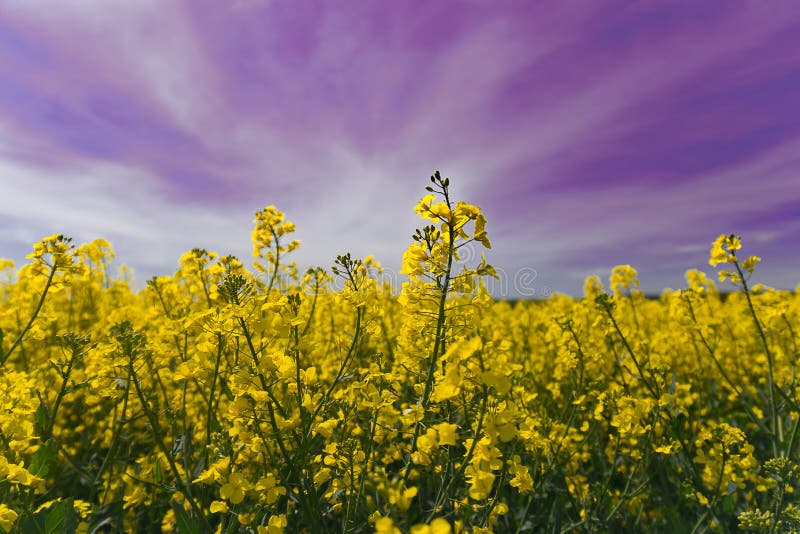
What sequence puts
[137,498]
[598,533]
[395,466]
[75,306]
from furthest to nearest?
[75,306], [395,466], [598,533], [137,498]

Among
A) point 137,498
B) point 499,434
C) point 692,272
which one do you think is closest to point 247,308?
point 499,434

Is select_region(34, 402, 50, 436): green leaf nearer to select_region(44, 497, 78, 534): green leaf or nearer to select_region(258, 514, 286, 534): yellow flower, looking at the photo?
select_region(44, 497, 78, 534): green leaf

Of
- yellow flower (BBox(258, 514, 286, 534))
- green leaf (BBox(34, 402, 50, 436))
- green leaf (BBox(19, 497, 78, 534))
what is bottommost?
green leaf (BBox(19, 497, 78, 534))

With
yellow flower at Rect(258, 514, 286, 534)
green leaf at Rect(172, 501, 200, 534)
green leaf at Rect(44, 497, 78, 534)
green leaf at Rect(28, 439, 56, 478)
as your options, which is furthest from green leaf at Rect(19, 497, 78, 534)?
yellow flower at Rect(258, 514, 286, 534)

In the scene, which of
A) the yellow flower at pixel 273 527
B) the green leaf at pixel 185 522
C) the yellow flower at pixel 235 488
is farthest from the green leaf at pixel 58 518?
the yellow flower at pixel 273 527

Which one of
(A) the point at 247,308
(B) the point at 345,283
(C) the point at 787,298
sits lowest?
(A) the point at 247,308

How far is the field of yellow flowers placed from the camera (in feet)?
5.81

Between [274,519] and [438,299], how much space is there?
41.9 inches

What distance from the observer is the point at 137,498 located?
265 centimetres

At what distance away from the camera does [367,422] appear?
97.0 inches

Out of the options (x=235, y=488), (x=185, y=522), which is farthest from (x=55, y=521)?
(x=235, y=488)

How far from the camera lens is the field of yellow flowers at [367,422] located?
1770mm

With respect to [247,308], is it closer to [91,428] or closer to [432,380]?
[432,380]

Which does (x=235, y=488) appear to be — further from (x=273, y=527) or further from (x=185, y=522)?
(x=185, y=522)
